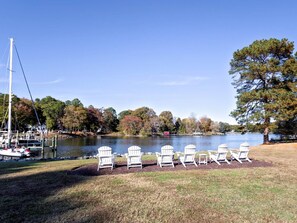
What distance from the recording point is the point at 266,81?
2650 cm

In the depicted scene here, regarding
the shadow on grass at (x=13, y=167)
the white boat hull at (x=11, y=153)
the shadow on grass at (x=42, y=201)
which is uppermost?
the shadow on grass at (x=42, y=201)

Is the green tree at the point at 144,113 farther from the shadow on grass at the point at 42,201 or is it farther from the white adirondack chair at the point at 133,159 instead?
the shadow on grass at the point at 42,201

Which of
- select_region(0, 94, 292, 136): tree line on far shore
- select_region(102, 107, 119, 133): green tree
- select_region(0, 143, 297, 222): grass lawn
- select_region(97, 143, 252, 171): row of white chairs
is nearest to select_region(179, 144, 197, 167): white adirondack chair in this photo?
select_region(97, 143, 252, 171): row of white chairs

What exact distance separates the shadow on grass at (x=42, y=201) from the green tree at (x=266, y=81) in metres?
21.8

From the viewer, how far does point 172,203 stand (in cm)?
536

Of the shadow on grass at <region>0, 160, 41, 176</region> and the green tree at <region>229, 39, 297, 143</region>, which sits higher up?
the green tree at <region>229, 39, 297, 143</region>

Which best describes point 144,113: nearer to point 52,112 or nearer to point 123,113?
point 123,113

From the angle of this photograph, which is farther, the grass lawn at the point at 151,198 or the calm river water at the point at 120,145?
the calm river water at the point at 120,145

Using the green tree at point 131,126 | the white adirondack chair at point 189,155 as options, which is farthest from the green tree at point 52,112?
the white adirondack chair at point 189,155

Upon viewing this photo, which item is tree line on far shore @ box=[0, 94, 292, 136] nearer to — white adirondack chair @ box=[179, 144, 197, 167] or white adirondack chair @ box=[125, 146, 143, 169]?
white adirondack chair @ box=[125, 146, 143, 169]

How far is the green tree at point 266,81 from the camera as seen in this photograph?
79.7 feet

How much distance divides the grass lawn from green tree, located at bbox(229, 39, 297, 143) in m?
17.7

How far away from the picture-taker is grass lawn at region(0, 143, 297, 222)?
4.64 metres

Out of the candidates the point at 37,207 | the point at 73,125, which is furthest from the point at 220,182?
the point at 73,125
